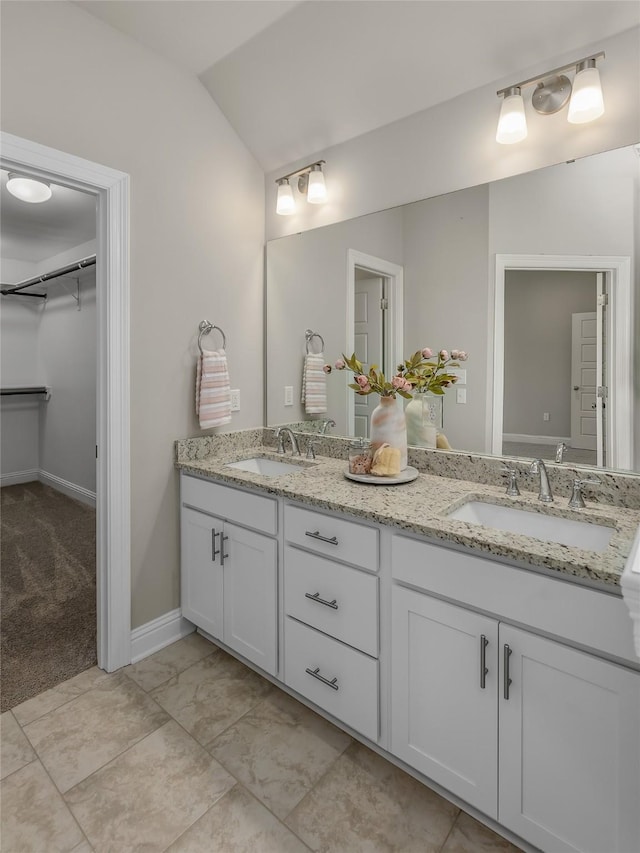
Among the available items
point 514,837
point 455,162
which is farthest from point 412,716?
point 455,162

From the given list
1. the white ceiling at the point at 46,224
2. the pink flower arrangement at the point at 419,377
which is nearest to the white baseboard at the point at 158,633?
the pink flower arrangement at the point at 419,377

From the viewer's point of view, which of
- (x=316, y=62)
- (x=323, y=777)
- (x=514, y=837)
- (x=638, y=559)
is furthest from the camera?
(x=316, y=62)

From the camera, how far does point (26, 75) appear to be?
1.66 metres

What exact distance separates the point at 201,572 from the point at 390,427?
3.53 feet

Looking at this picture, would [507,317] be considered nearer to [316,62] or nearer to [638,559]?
[638,559]

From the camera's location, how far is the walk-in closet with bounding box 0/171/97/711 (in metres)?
2.37

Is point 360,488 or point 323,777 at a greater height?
point 360,488

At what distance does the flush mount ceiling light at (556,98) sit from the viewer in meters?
1.48

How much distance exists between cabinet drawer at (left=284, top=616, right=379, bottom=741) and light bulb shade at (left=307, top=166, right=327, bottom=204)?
1.87 m

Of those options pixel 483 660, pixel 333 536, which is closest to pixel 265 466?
pixel 333 536

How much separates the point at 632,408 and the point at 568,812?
1147mm

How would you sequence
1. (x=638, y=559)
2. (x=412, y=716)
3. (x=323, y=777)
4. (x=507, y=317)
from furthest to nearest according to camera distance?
(x=507, y=317)
(x=323, y=777)
(x=412, y=716)
(x=638, y=559)

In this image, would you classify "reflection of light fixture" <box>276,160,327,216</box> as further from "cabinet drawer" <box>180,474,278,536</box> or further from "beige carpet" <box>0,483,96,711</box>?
"beige carpet" <box>0,483,96,711</box>

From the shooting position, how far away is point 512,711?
1209mm
